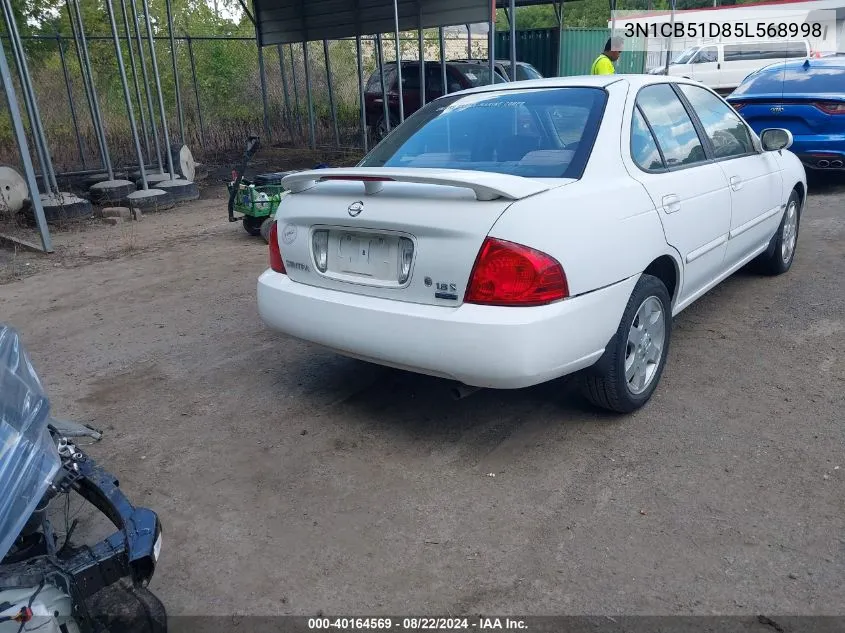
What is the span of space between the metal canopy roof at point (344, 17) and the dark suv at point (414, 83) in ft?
3.94

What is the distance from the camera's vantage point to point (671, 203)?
12.0 ft

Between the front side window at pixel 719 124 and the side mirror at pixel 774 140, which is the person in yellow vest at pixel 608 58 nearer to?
the side mirror at pixel 774 140

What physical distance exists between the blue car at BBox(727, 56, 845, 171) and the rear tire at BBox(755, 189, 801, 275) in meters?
3.13

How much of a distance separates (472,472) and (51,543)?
1.72 metres

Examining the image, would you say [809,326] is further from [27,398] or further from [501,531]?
[27,398]

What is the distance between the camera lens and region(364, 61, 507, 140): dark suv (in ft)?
47.9

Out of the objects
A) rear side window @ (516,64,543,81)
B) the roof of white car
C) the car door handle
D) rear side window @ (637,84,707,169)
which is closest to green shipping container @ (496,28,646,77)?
rear side window @ (516,64,543,81)

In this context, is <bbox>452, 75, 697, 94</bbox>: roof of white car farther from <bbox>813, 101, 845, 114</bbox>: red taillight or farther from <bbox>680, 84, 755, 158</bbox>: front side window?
<bbox>813, 101, 845, 114</bbox>: red taillight

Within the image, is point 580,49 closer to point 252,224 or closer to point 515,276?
point 252,224

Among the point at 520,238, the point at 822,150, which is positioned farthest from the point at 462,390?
the point at 822,150

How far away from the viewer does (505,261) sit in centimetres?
290

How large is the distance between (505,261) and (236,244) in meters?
5.65

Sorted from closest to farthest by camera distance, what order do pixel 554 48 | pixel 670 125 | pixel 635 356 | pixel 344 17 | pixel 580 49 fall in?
pixel 635 356 < pixel 670 125 < pixel 344 17 < pixel 554 48 < pixel 580 49

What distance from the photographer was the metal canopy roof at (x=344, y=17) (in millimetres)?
12047
